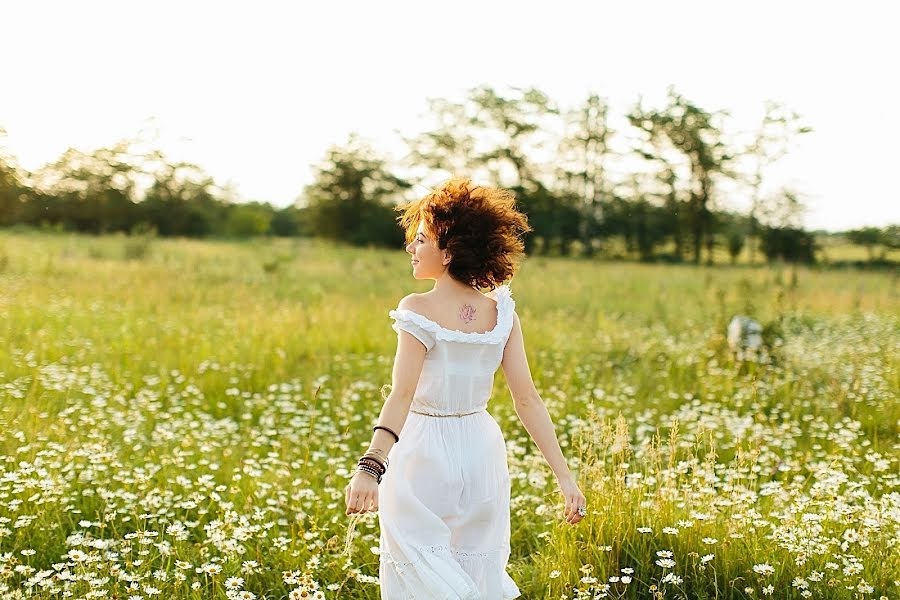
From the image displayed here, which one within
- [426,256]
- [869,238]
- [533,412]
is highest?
[869,238]

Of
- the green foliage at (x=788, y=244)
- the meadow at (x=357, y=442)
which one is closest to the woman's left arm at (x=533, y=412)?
the meadow at (x=357, y=442)

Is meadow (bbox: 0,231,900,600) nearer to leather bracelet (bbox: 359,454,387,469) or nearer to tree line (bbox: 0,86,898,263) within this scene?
leather bracelet (bbox: 359,454,387,469)

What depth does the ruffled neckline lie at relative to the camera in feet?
9.50

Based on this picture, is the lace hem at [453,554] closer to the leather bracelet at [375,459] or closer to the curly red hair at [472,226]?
the leather bracelet at [375,459]

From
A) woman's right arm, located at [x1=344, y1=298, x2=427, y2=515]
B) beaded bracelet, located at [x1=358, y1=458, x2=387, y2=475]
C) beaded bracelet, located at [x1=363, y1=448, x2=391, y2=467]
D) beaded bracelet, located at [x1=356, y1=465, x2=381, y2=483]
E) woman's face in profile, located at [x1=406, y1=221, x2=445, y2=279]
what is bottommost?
beaded bracelet, located at [x1=356, y1=465, x2=381, y2=483]

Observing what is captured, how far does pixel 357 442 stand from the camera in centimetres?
676

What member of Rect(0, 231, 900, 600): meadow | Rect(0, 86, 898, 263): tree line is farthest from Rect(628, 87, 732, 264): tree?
Rect(0, 231, 900, 600): meadow

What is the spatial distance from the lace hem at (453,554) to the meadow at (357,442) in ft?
1.46

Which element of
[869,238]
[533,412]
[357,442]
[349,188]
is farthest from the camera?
[349,188]

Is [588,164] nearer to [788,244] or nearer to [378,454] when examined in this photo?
[788,244]

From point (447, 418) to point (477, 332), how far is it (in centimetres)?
35

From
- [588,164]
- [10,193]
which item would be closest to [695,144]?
[588,164]

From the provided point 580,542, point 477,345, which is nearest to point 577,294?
point 580,542

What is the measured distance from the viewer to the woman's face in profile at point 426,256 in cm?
300
